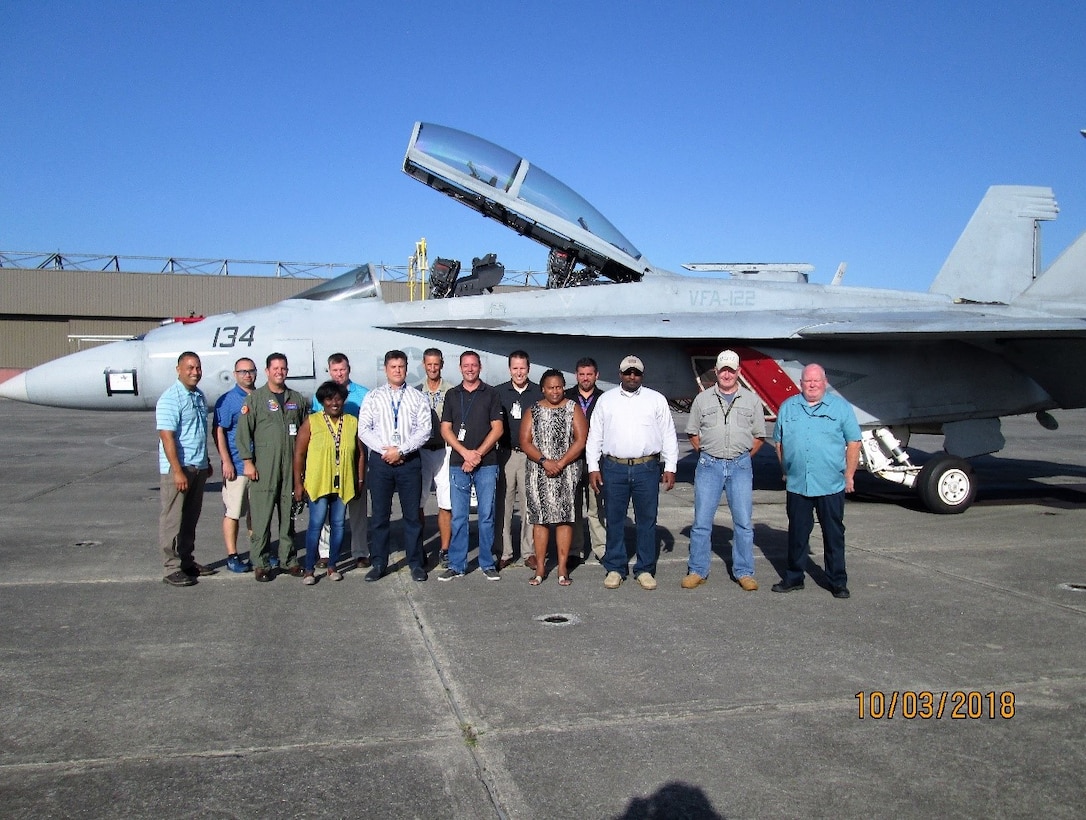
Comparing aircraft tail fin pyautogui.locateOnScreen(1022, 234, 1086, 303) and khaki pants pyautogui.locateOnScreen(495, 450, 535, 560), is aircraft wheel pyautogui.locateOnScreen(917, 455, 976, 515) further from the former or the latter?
khaki pants pyautogui.locateOnScreen(495, 450, 535, 560)

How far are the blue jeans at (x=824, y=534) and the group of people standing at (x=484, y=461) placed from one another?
0.01 m

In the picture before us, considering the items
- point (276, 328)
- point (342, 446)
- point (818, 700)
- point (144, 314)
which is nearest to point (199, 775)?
point (818, 700)

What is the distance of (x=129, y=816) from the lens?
2975 millimetres

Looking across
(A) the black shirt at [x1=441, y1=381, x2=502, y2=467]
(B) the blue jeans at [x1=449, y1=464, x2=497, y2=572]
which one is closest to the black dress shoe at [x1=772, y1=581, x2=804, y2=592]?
(B) the blue jeans at [x1=449, y1=464, x2=497, y2=572]

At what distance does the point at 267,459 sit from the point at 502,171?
187 inches

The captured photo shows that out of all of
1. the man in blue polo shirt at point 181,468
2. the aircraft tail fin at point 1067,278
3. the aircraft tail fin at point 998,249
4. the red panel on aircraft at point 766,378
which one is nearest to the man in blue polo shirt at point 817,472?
the red panel on aircraft at point 766,378

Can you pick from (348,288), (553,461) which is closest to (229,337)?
(348,288)

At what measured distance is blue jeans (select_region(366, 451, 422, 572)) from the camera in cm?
653

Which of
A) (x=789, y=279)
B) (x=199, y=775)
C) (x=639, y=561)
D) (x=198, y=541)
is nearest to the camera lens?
(x=199, y=775)

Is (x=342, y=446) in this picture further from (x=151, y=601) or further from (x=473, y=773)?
(x=473, y=773)

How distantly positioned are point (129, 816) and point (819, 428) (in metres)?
4.80

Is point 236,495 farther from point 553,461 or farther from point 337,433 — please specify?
point 553,461
